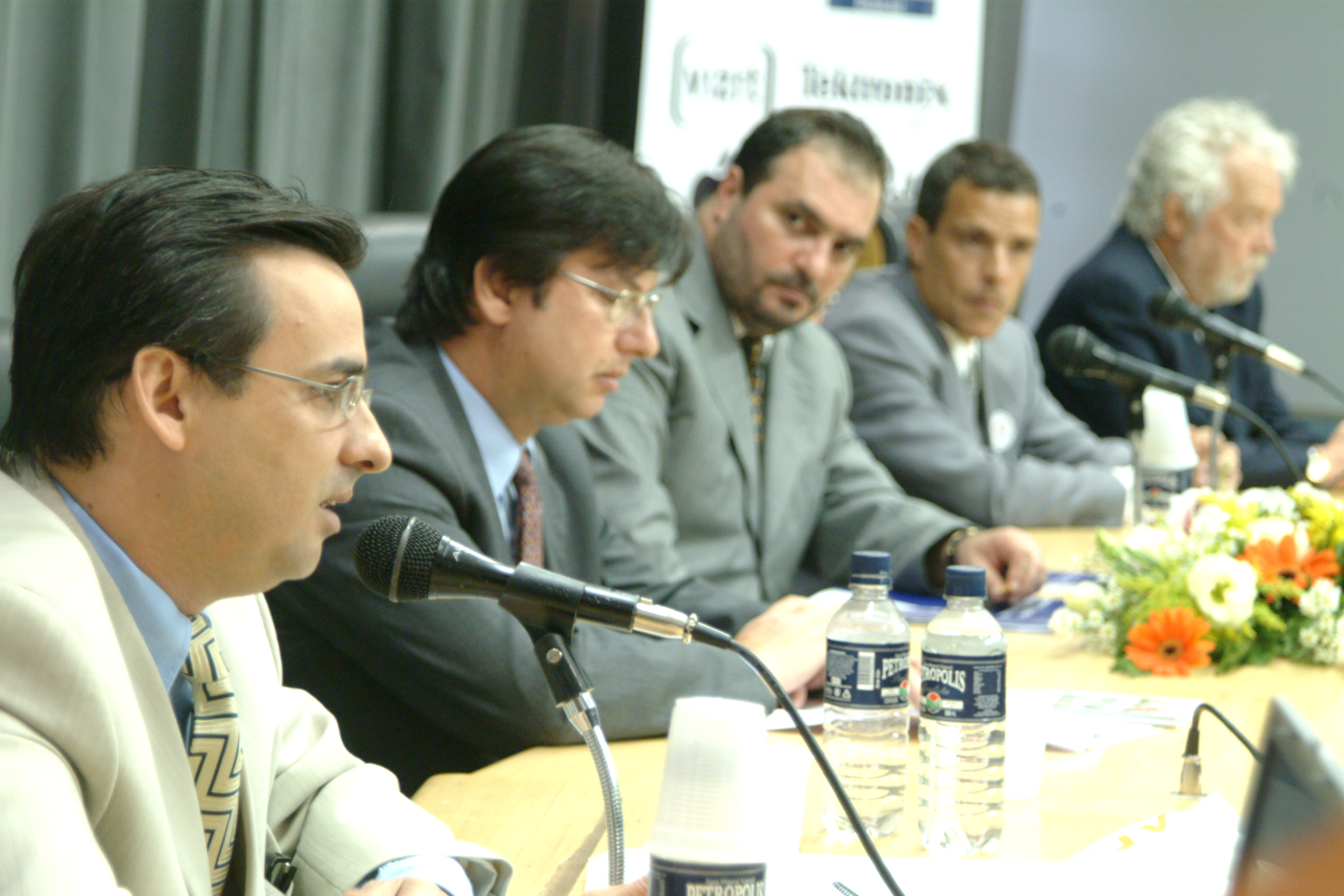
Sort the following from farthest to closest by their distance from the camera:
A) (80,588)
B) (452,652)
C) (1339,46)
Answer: (1339,46), (452,652), (80,588)

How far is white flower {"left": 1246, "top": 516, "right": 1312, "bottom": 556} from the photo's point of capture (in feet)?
5.73

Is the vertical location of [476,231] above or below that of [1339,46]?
below

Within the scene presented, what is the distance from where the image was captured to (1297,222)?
4.88m

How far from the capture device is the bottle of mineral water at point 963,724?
1.08 meters

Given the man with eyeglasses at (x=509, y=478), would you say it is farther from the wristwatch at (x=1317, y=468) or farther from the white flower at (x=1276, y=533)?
the wristwatch at (x=1317, y=468)

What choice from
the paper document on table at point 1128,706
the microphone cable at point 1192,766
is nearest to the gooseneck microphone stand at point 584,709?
→ the microphone cable at point 1192,766

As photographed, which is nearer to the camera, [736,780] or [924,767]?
[736,780]

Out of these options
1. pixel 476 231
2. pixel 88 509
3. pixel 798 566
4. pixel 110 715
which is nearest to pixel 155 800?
pixel 110 715

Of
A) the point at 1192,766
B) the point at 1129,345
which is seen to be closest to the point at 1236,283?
the point at 1129,345

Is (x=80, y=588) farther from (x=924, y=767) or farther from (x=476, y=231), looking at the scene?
(x=476, y=231)

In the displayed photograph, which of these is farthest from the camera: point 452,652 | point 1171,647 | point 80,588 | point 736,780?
point 1171,647

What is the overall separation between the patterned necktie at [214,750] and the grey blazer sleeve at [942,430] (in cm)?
204

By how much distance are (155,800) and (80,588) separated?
138 millimetres

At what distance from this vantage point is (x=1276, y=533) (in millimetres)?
1767
